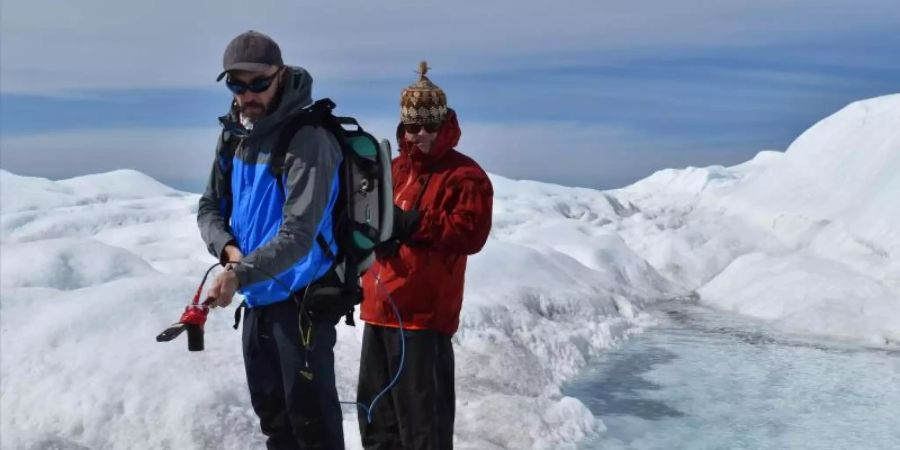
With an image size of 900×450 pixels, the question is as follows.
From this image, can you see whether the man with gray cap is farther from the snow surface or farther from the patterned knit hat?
the snow surface

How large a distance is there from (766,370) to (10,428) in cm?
739

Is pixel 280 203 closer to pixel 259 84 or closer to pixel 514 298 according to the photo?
pixel 259 84

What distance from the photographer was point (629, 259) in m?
17.6

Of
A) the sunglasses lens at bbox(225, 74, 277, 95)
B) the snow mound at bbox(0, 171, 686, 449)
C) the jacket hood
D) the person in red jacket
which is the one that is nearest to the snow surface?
Result: the snow mound at bbox(0, 171, 686, 449)

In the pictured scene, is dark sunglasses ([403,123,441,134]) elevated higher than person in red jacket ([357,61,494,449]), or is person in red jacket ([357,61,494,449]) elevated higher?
dark sunglasses ([403,123,441,134])

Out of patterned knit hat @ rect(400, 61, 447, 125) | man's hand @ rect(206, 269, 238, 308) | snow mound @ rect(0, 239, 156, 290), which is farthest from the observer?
snow mound @ rect(0, 239, 156, 290)

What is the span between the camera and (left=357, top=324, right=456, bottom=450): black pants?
3490 millimetres

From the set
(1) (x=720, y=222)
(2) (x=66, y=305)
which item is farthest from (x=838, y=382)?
(1) (x=720, y=222)

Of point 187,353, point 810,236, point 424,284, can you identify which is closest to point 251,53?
point 424,284

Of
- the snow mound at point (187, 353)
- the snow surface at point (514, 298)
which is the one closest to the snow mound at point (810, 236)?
the snow surface at point (514, 298)

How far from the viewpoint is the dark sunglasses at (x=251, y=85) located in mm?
2631

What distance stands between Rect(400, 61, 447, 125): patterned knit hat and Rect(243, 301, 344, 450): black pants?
1133 mm

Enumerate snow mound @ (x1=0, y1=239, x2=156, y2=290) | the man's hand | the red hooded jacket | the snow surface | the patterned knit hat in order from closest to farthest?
the man's hand < the red hooded jacket < the patterned knit hat < the snow surface < snow mound @ (x1=0, y1=239, x2=156, y2=290)

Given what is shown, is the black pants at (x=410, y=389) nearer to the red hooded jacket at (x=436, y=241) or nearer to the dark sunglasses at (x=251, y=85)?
the red hooded jacket at (x=436, y=241)
